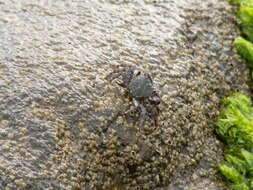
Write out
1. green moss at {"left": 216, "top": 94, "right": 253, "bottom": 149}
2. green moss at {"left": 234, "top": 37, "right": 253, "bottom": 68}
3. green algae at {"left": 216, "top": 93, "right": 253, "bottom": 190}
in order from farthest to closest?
green moss at {"left": 234, "top": 37, "right": 253, "bottom": 68} → green moss at {"left": 216, "top": 94, "right": 253, "bottom": 149} → green algae at {"left": 216, "top": 93, "right": 253, "bottom": 190}

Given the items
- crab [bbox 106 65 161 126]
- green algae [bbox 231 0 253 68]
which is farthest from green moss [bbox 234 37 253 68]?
crab [bbox 106 65 161 126]

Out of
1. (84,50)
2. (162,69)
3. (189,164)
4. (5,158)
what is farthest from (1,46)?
(189,164)

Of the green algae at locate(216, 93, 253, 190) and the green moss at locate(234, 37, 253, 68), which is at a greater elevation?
the green moss at locate(234, 37, 253, 68)

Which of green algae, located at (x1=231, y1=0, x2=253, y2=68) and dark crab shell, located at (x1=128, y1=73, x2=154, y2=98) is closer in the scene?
dark crab shell, located at (x1=128, y1=73, x2=154, y2=98)

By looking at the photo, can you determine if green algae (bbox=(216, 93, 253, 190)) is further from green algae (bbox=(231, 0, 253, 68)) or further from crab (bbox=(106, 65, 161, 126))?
crab (bbox=(106, 65, 161, 126))

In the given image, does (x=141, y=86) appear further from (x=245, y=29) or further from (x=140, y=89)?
(x=245, y=29)

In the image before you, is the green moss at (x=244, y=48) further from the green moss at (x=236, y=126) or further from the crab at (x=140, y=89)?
the crab at (x=140, y=89)

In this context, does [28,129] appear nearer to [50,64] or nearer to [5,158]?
[5,158]

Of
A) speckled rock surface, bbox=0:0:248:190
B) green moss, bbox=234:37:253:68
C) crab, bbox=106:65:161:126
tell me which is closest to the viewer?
speckled rock surface, bbox=0:0:248:190
